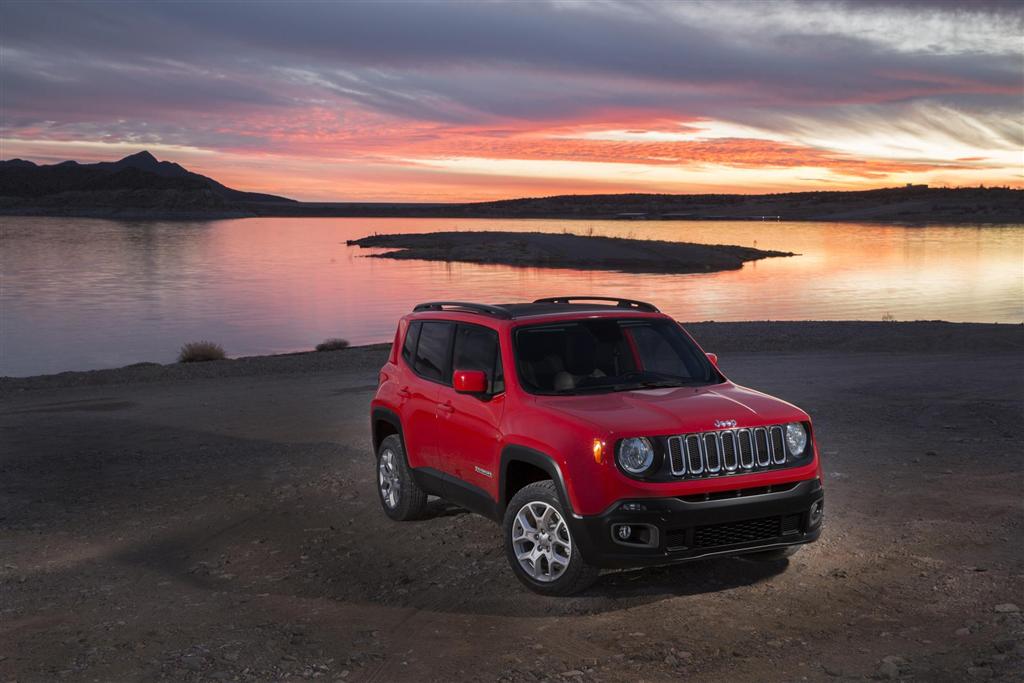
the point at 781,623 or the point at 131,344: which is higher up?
the point at 781,623

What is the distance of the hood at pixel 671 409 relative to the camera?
6.17 metres

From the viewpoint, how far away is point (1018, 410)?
13.6 m

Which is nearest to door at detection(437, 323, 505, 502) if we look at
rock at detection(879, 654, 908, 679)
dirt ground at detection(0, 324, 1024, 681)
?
dirt ground at detection(0, 324, 1024, 681)

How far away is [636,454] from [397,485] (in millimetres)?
3047

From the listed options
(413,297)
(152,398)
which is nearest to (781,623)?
(152,398)

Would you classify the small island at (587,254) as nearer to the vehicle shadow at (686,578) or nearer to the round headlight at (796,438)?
the vehicle shadow at (686,578)

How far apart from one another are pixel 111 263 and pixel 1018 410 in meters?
73.3

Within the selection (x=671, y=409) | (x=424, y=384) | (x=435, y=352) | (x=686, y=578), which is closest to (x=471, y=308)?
(x=435, y=352)

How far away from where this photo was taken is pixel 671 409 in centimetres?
641

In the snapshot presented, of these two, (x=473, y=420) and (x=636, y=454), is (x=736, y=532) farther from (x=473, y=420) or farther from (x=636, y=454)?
(x=473, y=420)

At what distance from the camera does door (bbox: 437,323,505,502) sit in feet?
23.0

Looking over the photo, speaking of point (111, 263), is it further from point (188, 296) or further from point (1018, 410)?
point (1018, 410)

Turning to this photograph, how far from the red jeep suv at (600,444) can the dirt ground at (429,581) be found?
1.49 feet

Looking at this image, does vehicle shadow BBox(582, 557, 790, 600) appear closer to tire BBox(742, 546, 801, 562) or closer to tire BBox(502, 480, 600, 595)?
tire BBox(742, 546, 801, 562)
